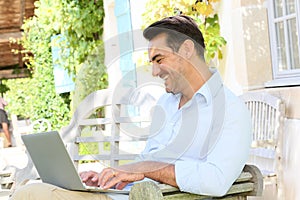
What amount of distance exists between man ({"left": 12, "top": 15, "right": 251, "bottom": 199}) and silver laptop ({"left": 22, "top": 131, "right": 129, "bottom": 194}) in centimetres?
5

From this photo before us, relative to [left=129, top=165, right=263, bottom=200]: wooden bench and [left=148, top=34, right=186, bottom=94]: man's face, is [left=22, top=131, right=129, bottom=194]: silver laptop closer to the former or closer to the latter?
[left=129, top=165, right=263, bottom=200]: wooden bench

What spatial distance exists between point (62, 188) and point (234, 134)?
656 mm

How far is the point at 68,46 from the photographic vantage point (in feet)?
31.0

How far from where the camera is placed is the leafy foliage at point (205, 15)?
4.77m

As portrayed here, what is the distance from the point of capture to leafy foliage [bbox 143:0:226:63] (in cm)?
477

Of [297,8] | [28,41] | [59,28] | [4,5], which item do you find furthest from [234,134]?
[4,5]

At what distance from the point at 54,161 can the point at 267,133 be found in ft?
6.51

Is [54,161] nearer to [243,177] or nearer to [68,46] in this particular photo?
[243,177]

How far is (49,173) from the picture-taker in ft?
7.52

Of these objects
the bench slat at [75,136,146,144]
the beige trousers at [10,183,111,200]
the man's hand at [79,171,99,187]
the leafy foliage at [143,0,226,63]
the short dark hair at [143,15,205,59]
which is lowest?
the beige trousers at [10,183,111,200]

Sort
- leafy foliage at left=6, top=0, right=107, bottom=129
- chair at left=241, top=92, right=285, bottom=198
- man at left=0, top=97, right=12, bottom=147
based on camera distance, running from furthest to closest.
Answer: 1. man at left=0, top=97, right=12, bottom=147
2. leafy foliage at left=6, top=0, right=107, bottom=129
3. chair at left=241, top=92, right=285, bottom=198

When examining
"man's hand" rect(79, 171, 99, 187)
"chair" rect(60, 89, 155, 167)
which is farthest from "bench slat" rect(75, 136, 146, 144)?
"man's hand" rect(79, 171, 99, 187)

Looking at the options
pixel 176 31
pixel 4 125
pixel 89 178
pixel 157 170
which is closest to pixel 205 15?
pixel 176 31

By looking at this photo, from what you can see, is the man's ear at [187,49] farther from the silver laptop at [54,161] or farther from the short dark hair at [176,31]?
the silver laptop at [54,161]
